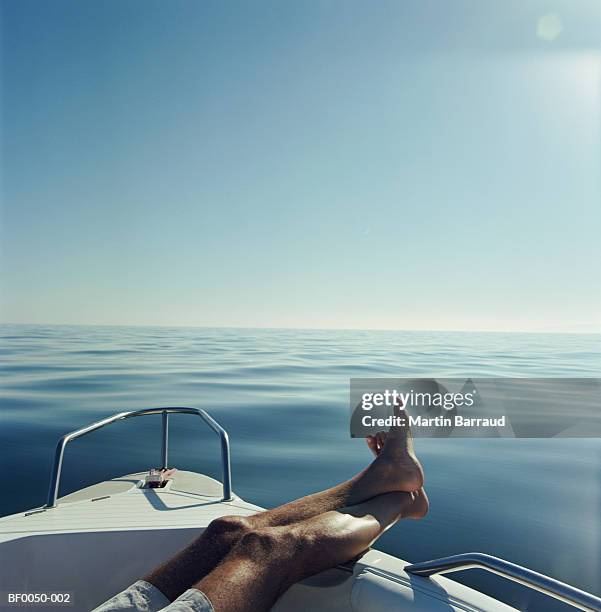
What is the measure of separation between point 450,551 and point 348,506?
106 cm

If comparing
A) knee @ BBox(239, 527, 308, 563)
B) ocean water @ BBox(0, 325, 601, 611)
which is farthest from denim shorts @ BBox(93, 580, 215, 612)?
ocean water @ BBox(0, 325, 601, 611)

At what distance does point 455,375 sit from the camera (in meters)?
6.73

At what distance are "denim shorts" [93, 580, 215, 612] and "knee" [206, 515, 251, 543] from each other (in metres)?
0.15

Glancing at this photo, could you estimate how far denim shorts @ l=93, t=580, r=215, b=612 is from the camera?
0.83 meters

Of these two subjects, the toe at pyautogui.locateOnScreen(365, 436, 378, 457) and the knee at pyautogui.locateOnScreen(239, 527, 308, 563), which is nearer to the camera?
the knee at pyautogui.locateOnScreen(239, 527, 308, 563)

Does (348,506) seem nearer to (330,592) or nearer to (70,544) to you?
(330,592)

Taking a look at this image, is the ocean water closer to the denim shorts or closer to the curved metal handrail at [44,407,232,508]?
the curved metal handrail at [44,407,232,508]

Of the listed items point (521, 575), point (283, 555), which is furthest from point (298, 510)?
point (521, 575)

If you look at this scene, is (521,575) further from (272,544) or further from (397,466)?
(397,466)

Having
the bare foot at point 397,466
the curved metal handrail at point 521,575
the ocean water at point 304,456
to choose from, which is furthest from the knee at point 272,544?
the ocean water at point 304,456

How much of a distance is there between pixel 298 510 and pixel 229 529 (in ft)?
0.62

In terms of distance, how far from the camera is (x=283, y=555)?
39.8 inches

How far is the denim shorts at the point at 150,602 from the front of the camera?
2.74 ft

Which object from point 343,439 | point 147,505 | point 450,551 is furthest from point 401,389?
point 147,505
